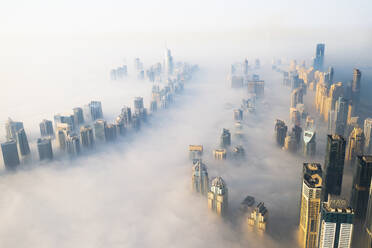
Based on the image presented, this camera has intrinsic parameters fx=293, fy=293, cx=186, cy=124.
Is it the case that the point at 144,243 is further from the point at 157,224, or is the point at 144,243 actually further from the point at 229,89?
the point at 229,89

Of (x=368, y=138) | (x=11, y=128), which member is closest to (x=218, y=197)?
(x=368, y=138)

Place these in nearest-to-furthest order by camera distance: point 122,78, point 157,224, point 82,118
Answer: point 157,224, point 82,118, point 122,78

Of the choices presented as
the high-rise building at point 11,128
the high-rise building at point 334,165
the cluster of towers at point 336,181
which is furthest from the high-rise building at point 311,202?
the high-rise building at point 11,128

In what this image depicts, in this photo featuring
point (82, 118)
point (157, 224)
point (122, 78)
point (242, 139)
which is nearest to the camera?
point (157, 224)

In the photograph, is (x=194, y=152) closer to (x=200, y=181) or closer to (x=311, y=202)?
(x=200, y=181)

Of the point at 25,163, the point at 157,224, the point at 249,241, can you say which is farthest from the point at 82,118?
the point at 249,241

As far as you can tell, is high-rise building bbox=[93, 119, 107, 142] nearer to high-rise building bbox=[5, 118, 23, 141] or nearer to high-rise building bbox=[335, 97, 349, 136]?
high-rise building bbox=[5, 118, 23, 141]

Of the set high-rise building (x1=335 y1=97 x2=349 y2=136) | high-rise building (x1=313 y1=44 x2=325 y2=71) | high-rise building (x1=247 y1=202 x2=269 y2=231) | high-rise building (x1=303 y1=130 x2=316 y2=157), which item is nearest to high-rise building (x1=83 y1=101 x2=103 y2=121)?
high-rise building (x1=303 y1=130 x2=316 y2=157)
